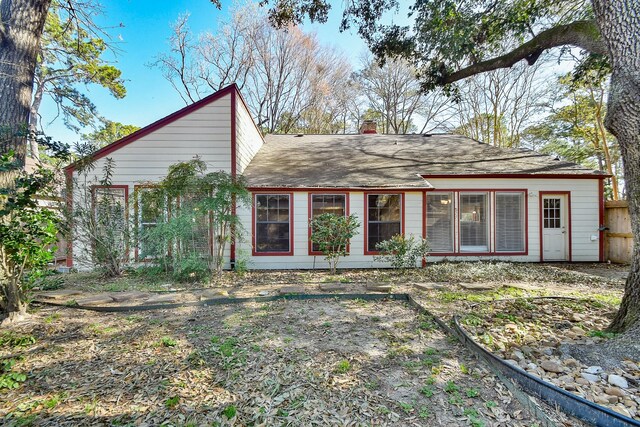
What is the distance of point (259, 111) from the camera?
2041 centimetres

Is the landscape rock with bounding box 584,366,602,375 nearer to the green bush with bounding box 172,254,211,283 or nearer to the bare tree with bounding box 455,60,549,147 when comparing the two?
the green bush with bounding box 172,254,211,283

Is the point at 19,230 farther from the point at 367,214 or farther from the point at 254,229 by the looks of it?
the point at 367,214

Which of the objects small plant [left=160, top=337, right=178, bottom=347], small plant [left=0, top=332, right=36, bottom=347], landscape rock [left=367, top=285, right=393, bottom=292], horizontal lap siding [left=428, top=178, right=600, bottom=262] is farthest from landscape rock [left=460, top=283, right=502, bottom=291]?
small plant [left=0, top=332, right=36, bottom=347]

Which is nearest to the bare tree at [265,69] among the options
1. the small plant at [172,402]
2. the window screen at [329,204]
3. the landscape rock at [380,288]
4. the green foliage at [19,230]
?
the window screen at [329,204]

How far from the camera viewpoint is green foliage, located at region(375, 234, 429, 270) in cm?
718

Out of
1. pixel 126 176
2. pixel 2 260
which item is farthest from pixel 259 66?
pixel 2 260

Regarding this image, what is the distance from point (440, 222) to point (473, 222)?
3.46ft

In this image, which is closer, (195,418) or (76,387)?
(195,418)

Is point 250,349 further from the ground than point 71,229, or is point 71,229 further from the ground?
point 71,229

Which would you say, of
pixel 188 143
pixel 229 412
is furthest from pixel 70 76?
pixel 229 412

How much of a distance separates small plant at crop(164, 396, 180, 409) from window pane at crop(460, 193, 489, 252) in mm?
8801

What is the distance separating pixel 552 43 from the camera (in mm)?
5988

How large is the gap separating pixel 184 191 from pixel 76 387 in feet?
14.7

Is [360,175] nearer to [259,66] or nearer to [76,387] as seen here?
[76,387]
